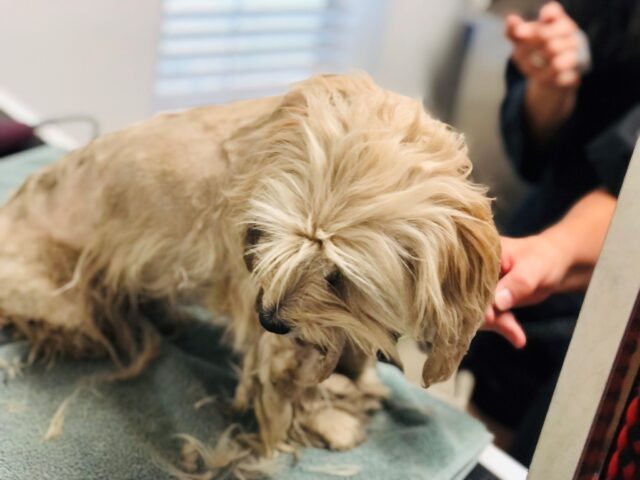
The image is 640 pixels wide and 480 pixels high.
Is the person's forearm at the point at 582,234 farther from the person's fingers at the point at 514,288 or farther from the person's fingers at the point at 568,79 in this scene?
the person's fingers at the point at 568,79

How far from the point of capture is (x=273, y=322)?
0.74 m

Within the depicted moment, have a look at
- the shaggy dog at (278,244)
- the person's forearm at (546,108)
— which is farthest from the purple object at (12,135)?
the person's forearm at (546,108)

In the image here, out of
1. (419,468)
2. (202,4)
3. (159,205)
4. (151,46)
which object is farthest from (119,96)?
(419,468)

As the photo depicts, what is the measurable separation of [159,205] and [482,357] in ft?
2.58

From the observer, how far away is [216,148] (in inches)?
38.1

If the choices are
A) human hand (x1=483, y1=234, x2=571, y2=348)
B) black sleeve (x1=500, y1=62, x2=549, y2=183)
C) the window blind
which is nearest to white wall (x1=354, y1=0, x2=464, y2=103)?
the window blind

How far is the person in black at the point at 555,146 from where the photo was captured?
1.17 m

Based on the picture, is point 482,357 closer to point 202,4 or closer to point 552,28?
point 552,28

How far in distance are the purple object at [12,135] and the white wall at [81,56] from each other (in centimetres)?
25

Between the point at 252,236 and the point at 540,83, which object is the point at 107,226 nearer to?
the point at 252,236

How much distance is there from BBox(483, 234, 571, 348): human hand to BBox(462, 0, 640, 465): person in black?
0.12 ft

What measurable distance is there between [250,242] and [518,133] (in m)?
0.86

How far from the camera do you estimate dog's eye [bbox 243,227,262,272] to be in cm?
77

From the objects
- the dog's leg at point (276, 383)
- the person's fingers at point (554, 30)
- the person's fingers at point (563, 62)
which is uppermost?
the person's fingers at point (554, 30)
